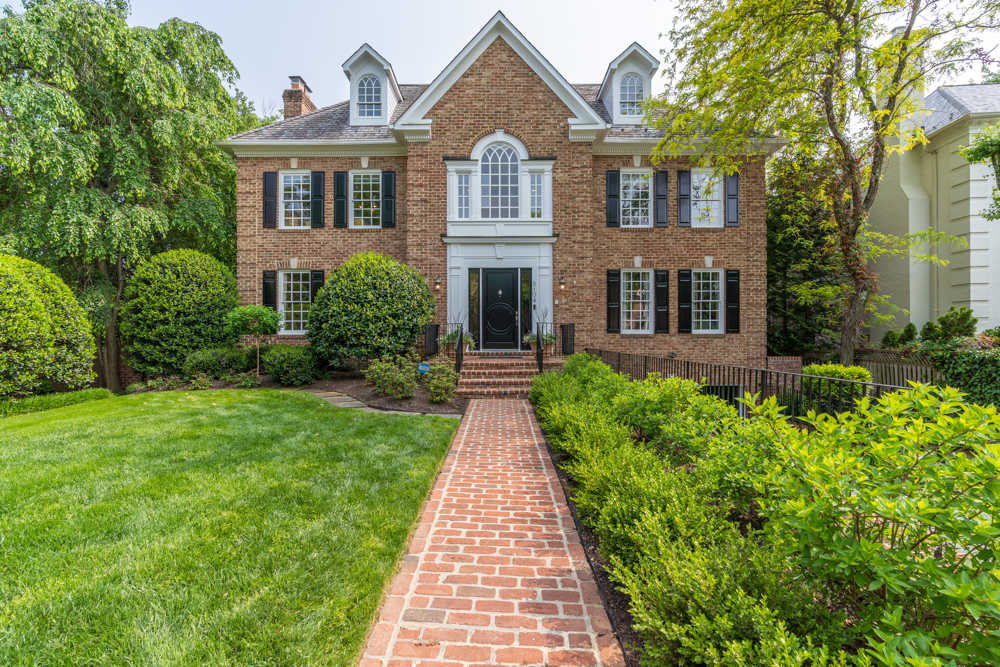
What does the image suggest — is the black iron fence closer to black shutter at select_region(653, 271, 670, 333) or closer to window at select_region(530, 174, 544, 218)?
black shutter at select_region(653, 271, 670, 333)

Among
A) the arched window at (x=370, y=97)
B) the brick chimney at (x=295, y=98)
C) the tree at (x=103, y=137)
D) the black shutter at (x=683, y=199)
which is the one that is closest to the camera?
the tree at (x=103, y=137)

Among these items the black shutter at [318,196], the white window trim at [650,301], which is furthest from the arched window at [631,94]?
the black shutter at [318,196]

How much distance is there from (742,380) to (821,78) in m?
8.73

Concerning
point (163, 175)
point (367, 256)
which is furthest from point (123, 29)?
point (367, 256)

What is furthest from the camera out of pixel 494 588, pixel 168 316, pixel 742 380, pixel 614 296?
pixel 614 296

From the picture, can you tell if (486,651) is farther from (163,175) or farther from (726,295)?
(163,175)

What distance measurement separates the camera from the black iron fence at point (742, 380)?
14.8 ft

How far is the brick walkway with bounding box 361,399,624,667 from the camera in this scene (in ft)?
7.11

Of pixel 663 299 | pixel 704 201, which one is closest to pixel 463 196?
pixel 663 299

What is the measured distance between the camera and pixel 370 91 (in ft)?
44.1

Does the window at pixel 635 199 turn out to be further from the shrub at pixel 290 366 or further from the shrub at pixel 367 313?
the shrub at pixel 290 366

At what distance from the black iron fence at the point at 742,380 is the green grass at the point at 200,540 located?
376cm

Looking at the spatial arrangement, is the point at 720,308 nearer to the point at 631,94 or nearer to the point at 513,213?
the point at 513,213

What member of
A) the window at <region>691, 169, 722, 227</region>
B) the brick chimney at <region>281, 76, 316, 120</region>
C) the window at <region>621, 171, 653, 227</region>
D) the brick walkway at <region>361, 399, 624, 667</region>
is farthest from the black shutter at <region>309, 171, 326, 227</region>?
the window at <region>691, 169, 722, 227</region>
